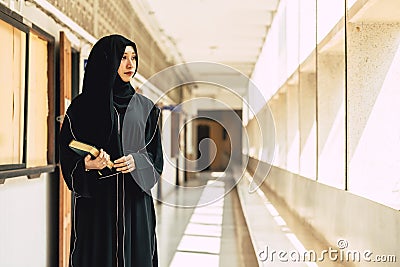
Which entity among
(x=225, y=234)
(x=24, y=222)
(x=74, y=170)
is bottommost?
(x=225, y=234)

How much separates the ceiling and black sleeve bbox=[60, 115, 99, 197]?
14.5 feet

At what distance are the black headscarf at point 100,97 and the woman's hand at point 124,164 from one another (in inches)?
4.6

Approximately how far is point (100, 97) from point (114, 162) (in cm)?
31

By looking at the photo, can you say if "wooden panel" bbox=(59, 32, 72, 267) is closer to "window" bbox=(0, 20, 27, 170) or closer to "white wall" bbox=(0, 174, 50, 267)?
"white wall" bbox=(0, 174, 50, 267)

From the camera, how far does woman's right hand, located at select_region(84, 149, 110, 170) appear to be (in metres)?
2.75

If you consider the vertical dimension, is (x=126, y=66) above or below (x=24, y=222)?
above

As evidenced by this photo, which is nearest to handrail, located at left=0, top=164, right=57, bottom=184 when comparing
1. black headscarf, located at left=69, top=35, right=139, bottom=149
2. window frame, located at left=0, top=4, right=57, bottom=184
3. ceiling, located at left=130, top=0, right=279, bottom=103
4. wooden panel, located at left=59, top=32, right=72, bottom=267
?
window frame, located at left=0, top=4, right=57, bottom=184

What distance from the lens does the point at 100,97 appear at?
282 centimetres

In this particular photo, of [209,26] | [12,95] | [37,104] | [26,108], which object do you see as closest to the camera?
[12,95]

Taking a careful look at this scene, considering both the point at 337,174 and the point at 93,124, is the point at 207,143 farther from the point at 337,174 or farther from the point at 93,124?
the point at 337,174

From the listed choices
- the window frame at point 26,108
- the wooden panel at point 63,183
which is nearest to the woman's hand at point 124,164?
the window frame at point 26,108

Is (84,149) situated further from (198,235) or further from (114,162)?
(198,235)

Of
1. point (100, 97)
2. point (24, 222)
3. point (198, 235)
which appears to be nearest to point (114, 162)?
point (100, 97)

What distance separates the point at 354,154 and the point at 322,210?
1.22 metres
